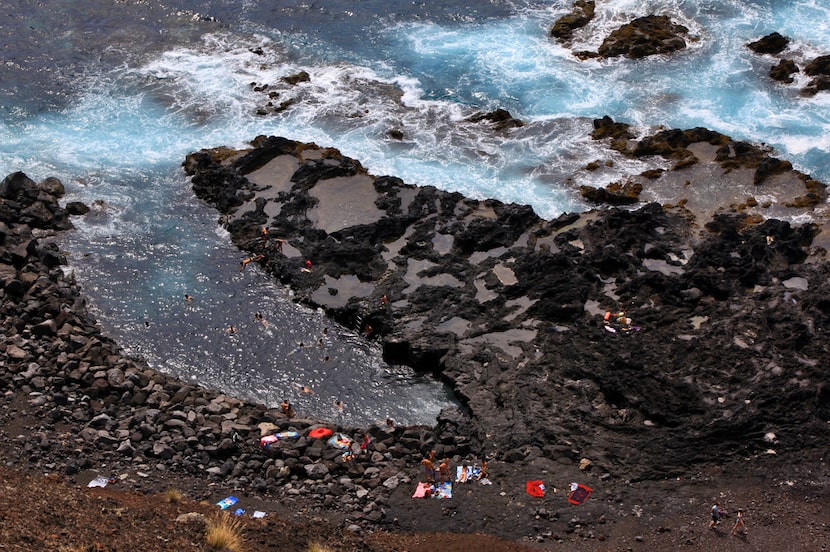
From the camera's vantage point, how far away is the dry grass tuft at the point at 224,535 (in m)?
25.8

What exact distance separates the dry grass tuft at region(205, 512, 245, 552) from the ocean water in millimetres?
9787

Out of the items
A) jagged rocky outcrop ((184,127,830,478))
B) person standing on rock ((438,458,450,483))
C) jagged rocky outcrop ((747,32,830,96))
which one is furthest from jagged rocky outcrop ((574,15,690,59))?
person standing on rock ((438,458,450,483))

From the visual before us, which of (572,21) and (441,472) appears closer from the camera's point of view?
(441,472)

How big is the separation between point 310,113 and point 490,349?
2580 centimetres

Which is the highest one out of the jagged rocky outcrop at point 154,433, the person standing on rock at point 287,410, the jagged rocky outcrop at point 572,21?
the jagged rocky outcrop at point 572,21

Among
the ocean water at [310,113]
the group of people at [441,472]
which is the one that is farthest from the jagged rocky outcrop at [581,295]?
the ocean water at [310,113]

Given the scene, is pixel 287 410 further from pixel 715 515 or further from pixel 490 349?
pixel 715 515

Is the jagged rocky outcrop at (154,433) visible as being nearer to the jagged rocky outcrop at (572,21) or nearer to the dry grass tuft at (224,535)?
the dry grass tuft at (224,535)

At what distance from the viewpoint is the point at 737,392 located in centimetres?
3497

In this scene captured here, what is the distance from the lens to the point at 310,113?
5794cm

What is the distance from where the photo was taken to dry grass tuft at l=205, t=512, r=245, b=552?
25.8 m

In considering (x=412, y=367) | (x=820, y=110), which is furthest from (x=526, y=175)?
(x=820, y=110)

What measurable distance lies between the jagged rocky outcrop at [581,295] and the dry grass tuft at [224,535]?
35.3 feet

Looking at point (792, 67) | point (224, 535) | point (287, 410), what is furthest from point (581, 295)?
point (792, 67)
